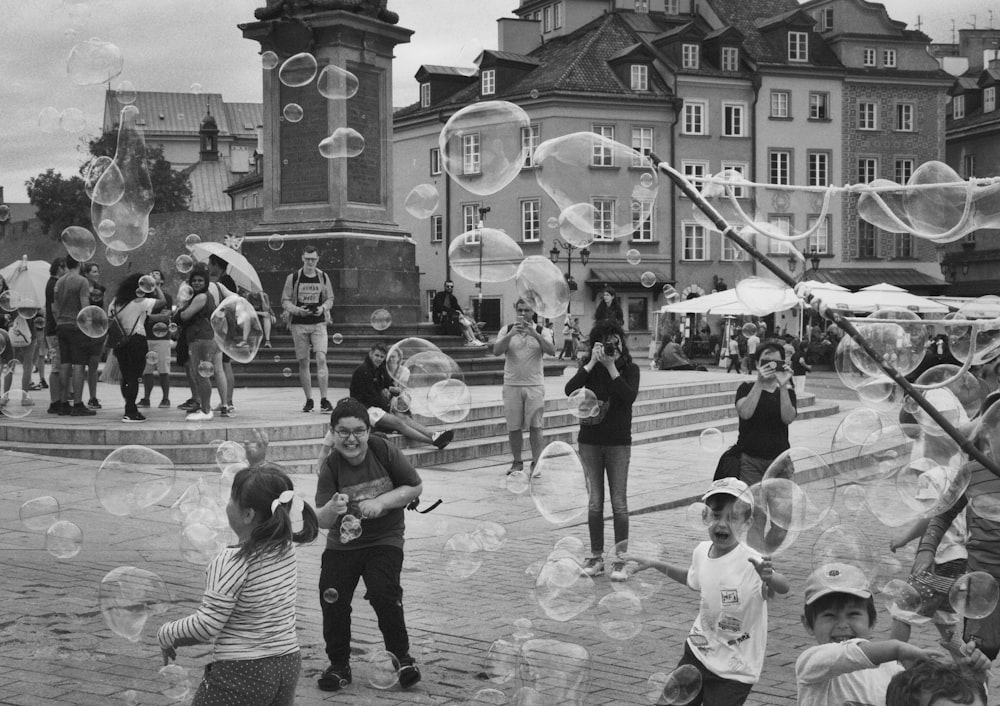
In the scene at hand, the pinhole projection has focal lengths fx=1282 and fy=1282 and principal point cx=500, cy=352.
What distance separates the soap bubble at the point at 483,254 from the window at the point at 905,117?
173 feet

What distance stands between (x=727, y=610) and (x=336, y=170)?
645 inches

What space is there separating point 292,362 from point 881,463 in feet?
46.6

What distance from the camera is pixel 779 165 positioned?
58281 mm

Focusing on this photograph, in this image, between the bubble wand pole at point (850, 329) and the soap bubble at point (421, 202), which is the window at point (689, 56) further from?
the bubble wand pole at point (850, 329)

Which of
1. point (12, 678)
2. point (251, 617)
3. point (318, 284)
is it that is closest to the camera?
point (251, 617)

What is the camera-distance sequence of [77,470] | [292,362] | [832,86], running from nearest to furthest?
[77,470], [292,362], [832,86]

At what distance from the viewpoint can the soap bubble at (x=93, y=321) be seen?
12852 millimetres

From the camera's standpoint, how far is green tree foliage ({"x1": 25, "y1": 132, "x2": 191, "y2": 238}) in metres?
81.1

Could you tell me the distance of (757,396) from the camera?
844 centimetres

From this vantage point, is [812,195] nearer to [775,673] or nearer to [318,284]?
[775,673]

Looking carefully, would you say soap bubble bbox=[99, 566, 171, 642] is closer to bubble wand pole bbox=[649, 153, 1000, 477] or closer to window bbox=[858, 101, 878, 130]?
bubble wand pole bbox=[649, 153, 1000, 477]

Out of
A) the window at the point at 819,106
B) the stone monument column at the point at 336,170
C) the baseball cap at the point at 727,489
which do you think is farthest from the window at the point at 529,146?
the window at the point at 819,106

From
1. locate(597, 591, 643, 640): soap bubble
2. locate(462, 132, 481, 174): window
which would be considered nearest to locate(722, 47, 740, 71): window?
locate(462, 132, 481, 174): window

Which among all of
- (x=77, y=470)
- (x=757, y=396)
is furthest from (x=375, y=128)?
(x=757, y=396)
